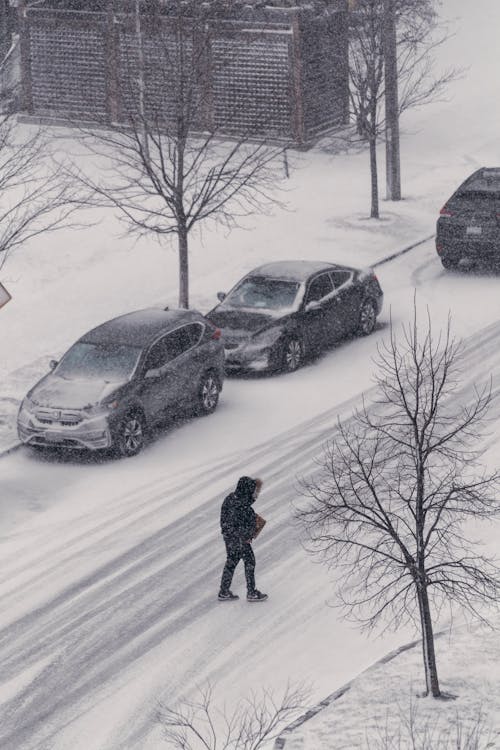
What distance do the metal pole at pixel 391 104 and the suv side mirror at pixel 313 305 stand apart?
9.63 meters

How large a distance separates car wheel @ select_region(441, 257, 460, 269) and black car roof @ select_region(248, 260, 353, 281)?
371 centimetres

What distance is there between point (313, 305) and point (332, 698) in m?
12.1

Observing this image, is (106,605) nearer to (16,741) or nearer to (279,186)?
(16,741)

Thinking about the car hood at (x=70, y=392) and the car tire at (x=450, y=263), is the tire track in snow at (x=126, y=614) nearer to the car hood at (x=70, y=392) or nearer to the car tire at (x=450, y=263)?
the car hood at (x=70, y=392)

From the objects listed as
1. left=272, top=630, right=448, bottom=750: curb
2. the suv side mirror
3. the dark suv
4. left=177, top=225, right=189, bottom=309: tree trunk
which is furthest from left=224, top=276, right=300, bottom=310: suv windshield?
left=272, top=630, right=448, bottom=750: curb

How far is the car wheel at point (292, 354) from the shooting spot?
24.6 meters

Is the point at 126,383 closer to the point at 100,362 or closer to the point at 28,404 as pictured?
the point at 100,362

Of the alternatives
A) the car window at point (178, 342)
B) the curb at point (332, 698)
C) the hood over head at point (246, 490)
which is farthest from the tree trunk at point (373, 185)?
the curb at point (332, 698)

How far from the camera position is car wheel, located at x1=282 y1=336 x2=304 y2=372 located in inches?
969

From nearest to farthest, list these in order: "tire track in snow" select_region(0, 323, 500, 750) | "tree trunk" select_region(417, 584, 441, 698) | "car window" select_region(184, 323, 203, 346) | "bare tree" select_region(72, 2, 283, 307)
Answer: "tree trunk" select_region(417, 584, 441, 698) < "tire track in snow" select_region(0, 323, 500, 750) < "car window" select_region(184, 323, 203, 346) < "bare tree" select_region(72, 2, 283, 307)

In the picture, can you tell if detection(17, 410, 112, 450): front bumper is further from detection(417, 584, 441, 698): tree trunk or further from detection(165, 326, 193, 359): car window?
detection(417, 584, 441, 698): tree trunk

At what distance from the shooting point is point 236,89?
38.5m

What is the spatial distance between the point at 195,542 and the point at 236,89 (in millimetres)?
22318

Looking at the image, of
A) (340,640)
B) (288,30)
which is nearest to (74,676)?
(340,640)
